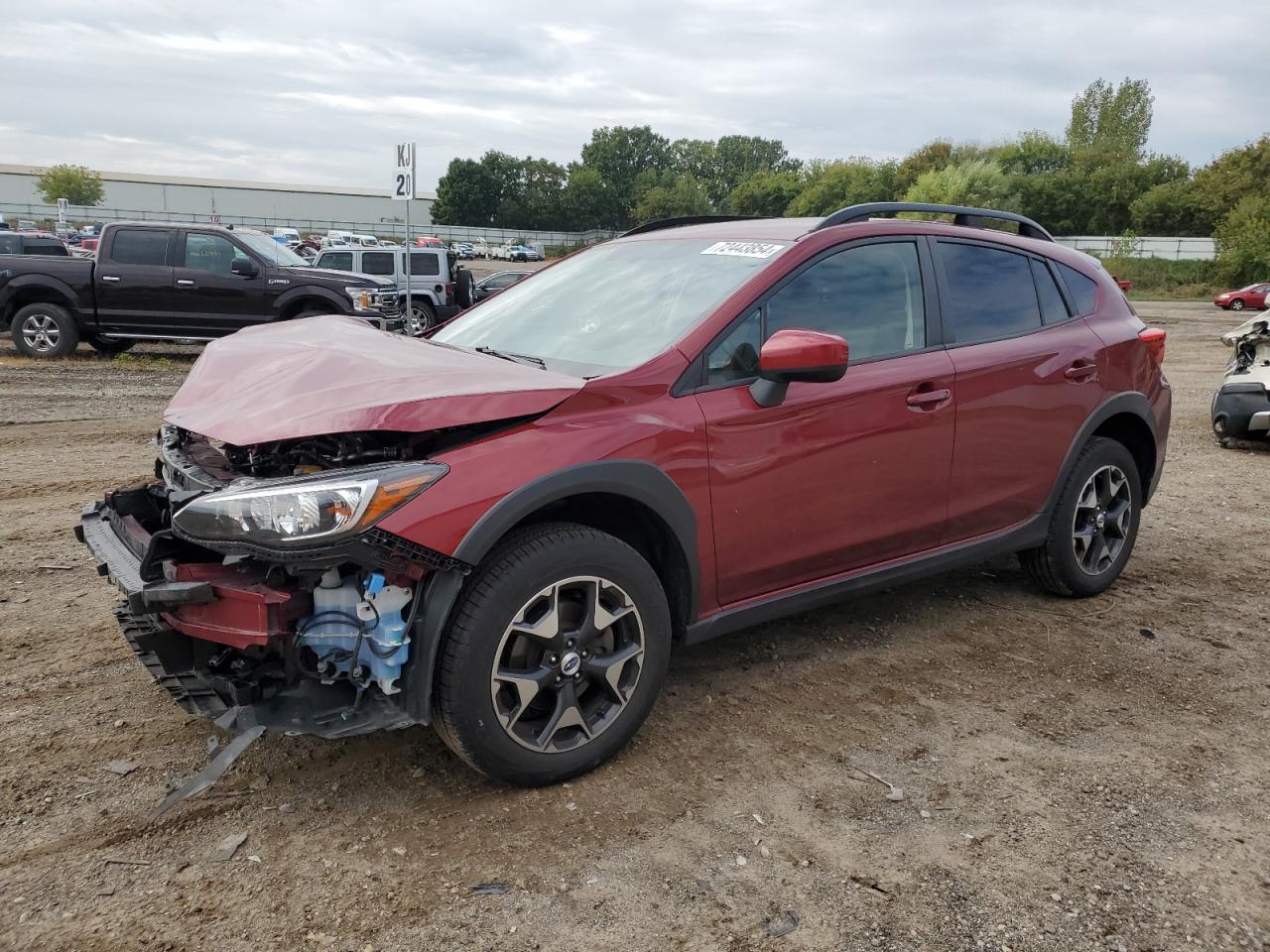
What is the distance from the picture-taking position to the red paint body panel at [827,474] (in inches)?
130

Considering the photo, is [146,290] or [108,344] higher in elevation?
[146,290]

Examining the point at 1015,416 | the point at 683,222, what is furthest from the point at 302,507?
the point at 1015,416

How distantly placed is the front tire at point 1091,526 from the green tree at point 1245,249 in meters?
48.9

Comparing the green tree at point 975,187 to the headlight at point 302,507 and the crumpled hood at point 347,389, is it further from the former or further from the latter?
the headlight at point 302,507

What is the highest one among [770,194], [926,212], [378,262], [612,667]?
[770,194]

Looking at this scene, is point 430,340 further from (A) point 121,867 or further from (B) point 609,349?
(A) point 121,867

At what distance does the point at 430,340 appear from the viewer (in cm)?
414

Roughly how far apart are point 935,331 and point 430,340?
81.8 inches

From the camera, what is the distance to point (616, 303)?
148 inches

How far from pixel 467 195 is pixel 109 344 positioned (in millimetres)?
95485

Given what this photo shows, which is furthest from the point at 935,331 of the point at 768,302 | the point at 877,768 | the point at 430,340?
the point at 430,340

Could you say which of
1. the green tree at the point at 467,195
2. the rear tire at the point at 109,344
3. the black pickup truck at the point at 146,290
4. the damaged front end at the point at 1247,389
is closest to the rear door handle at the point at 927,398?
the damaged front end at the point at 1247,389

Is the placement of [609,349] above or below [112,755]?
above

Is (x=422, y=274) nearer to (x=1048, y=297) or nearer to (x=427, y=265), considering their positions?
(x=427, y=265)
